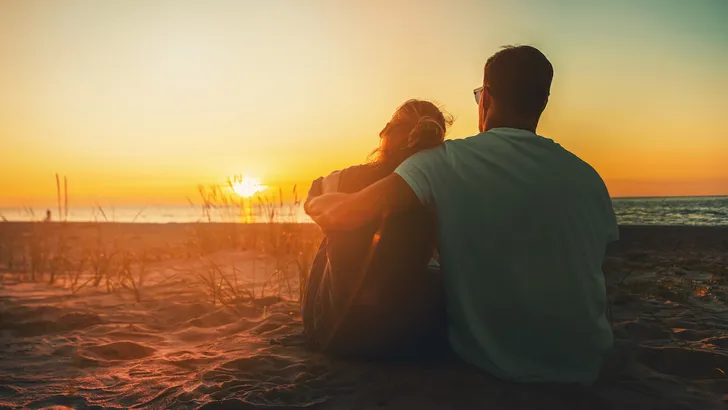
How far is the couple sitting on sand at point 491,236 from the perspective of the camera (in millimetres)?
1954

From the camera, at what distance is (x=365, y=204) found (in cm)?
205

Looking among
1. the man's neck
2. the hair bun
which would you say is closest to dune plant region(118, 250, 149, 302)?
the hair bun

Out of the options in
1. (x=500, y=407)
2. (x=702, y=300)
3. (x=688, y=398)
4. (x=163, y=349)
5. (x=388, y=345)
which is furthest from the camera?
(x=702, y=300)

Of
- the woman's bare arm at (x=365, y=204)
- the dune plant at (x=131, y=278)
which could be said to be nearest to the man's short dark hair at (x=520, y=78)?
the woman's bare arm at (x=365, y=204)

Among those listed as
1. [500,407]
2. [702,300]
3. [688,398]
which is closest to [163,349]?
[500,407]

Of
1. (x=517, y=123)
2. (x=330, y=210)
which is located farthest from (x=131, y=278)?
(x=517, y=123)

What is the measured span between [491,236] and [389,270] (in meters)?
0.48

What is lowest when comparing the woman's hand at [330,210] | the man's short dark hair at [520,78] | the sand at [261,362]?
the sand at [261,362]

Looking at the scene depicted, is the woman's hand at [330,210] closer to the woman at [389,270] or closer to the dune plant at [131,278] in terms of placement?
the woman at [389,270]

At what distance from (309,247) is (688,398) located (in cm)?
371

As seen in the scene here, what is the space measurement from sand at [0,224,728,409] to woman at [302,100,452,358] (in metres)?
0.15

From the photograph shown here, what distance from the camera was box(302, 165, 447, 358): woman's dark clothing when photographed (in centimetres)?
216

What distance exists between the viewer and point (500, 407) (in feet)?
6.35

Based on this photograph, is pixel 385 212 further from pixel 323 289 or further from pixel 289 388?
pixel 289 388
